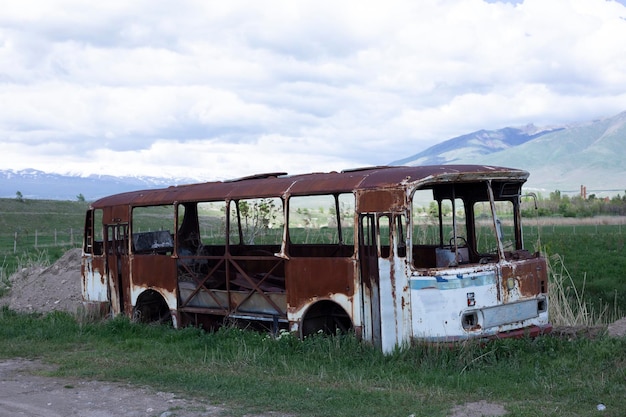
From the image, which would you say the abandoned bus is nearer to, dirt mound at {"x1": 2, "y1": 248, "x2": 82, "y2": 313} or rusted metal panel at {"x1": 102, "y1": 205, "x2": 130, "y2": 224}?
rusted metal panel at {"x1": 102, "y1": 205, "x2": 130, "y2": 224}

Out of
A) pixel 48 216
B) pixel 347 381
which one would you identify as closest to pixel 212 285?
pixel 347 381

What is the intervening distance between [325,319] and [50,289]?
1010cm

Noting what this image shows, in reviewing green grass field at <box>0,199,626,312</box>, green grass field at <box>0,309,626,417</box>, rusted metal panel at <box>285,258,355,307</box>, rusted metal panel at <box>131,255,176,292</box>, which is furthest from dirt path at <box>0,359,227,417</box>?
green grass field at <box>0,199,626,312</box>

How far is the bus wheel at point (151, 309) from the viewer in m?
13.8

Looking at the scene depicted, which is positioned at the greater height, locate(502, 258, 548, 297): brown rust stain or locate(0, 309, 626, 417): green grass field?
locate(502, 258, 548, 297): brown rust stain

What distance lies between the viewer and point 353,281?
1013cm

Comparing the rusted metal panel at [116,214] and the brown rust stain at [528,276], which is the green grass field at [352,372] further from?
the rusted metal panel at [116,214]

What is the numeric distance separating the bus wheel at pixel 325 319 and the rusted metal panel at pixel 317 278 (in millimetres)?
327

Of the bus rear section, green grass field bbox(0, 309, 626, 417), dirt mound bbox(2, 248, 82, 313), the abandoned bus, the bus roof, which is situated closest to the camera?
green grass field bbox(0, 309, 626, 417)

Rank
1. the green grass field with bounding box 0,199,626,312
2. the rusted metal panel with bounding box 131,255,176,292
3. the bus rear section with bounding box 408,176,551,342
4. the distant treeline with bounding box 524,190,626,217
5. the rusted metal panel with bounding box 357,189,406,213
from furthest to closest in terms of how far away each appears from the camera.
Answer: the distant treeline with bounding box 524,190,626,217, the green grass field with bounding box 0,199,626,312, the rusted metal panel with bounding box 131,255,176,292, the rusted metal panel with bounding box 357,189,406,213, the bus rear section with bounding box 408,176,551,342

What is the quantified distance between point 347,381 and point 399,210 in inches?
86.3

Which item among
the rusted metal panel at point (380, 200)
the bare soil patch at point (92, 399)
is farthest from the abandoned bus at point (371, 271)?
the bare soil patch at point (92, 399)

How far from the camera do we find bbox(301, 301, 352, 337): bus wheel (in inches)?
436

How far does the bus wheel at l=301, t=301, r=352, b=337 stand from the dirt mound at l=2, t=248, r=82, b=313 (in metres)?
7.23
